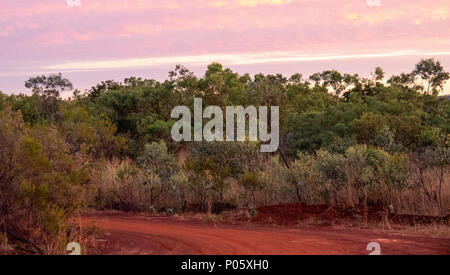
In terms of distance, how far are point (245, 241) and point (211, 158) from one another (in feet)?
25.5

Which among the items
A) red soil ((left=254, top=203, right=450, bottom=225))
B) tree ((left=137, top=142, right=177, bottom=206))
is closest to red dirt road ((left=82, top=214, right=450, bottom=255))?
red soil ((left=254, top=203, right=450, bottom=225))

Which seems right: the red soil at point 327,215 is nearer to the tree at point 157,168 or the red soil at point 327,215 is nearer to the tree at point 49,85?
the tree at point 157,168

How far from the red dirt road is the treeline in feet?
4.58

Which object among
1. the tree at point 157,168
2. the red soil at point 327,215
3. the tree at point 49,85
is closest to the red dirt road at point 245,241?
the red soil at point 327,215

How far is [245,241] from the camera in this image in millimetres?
12320

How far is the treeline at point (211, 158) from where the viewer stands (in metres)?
11.4

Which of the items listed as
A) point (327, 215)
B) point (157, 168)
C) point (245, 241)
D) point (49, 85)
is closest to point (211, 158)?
point (157, 168)

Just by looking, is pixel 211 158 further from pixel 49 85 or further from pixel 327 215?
pixel 49 85

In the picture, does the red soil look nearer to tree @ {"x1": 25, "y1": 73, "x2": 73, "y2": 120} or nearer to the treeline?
the treeline

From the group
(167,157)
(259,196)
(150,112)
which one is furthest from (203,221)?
(150,112)

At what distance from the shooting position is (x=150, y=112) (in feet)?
105

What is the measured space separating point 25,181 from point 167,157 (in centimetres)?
998

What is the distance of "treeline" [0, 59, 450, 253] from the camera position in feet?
37.3

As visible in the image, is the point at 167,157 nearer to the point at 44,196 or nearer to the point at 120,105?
the point at 44,196
